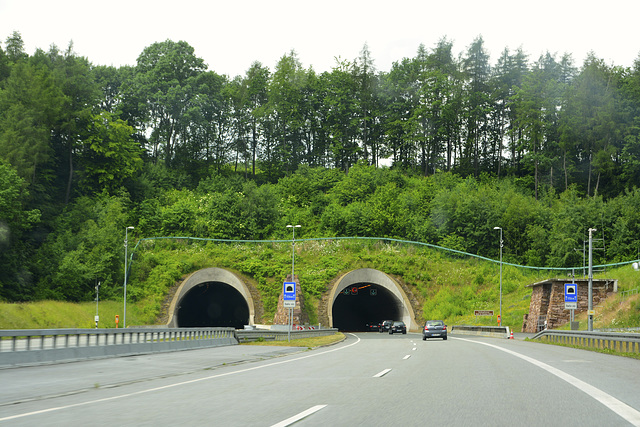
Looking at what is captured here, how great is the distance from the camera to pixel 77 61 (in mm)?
76125

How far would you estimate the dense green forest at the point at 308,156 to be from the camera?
66.3 meters

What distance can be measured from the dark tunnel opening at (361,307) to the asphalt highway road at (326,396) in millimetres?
55943

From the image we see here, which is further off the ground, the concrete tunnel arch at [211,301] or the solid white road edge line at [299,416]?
the solid white road edge line at [299,416]

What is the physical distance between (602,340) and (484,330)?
981 inches

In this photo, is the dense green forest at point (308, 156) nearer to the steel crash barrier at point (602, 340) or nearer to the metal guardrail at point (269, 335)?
the metal guardrail at point (269, 335)

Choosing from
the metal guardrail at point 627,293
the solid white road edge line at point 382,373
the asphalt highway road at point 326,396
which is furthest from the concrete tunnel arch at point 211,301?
the solid white road edge line at point 382,373

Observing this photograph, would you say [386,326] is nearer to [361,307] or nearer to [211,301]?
[361,307]

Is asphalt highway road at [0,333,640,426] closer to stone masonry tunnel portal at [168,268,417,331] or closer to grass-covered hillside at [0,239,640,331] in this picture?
grass-covered hillside at [0,239,640,331]

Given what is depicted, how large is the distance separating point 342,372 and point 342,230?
208 feet

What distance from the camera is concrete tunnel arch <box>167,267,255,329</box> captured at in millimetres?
60812

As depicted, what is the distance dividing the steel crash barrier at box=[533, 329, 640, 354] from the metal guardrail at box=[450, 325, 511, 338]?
Result: 429 inches

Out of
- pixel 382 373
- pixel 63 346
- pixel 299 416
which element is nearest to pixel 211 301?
pixel 63 346

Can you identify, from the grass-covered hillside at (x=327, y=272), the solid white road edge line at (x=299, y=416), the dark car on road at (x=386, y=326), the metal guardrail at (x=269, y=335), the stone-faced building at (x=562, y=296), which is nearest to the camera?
the solid white road edge line at (x=299, y=416)

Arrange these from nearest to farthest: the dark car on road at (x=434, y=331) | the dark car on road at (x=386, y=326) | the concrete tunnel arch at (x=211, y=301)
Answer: the dark car on road at (x=434, y=331), the dark car on road at (x=386, y=326), the concrete tunnel arch at (x=211, y=301)
